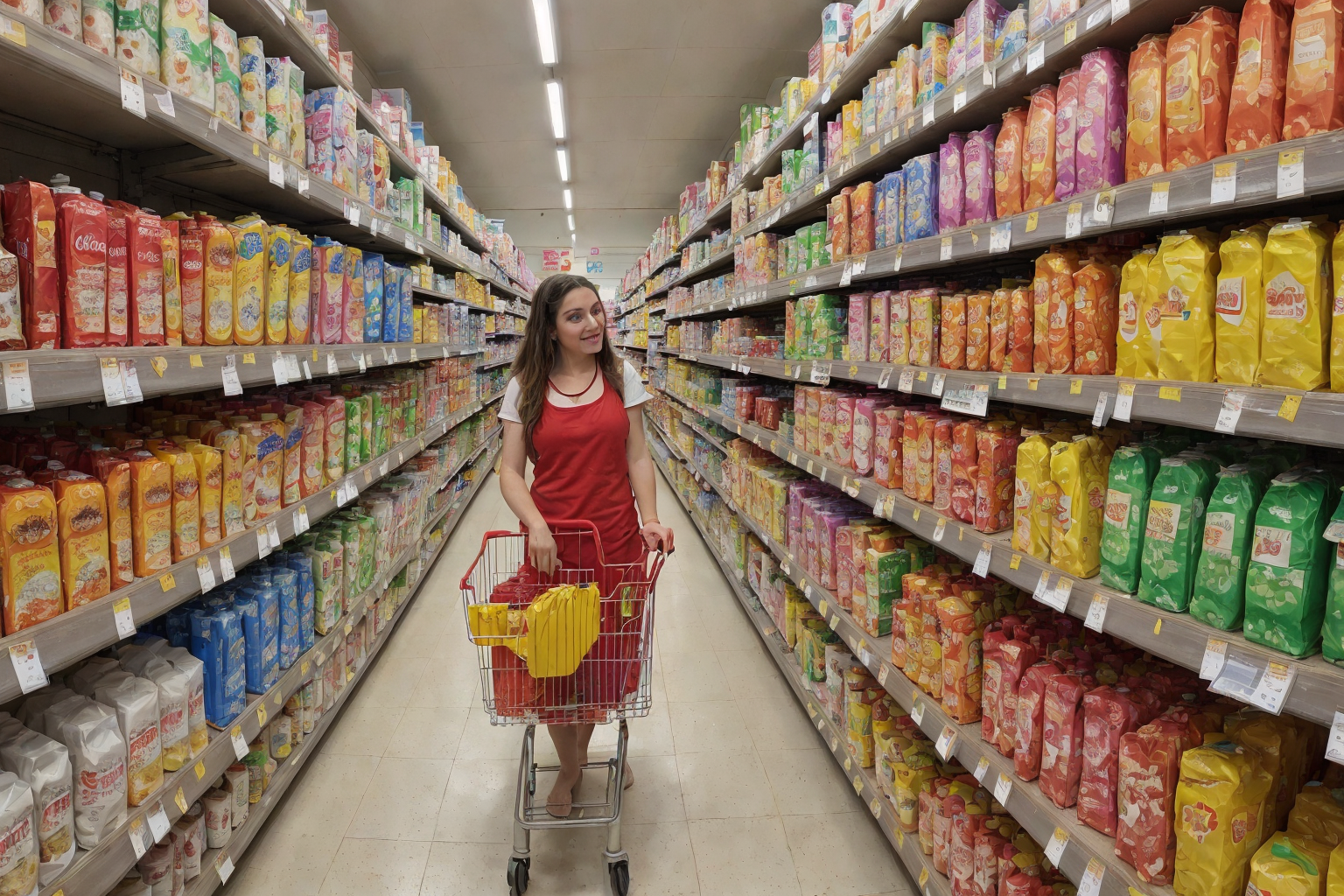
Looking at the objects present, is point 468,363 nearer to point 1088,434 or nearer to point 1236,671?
point 1088,434

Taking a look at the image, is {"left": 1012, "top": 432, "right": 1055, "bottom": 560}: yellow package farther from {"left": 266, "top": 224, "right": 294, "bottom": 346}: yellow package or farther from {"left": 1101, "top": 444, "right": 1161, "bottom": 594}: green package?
{"left": 266, "top": 224, "right": 294, "bottom": 346}: yellow package

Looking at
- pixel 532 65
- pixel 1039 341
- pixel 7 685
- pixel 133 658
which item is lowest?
pixel 133 658

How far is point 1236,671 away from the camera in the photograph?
1108 millimetres

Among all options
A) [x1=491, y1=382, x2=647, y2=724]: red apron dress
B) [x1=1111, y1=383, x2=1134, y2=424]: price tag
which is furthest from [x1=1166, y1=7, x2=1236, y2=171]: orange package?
[x1=491, y1=382, x2=647, y2=724]: red apron dress

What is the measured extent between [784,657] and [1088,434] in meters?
2.14

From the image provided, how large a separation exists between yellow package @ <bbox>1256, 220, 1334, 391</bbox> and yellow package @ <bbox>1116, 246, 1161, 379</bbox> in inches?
7.6

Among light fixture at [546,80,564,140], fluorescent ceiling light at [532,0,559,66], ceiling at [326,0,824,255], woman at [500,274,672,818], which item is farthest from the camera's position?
light fixture at [546,80,564,140]

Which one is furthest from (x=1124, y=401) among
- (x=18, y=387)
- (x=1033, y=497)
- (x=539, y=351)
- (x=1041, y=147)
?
(x=18, y=387)

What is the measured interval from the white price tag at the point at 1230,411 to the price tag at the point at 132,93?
217cm

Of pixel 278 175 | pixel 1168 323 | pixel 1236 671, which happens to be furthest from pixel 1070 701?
pixel 278 175

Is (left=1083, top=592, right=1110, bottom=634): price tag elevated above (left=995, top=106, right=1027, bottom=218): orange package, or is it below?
below

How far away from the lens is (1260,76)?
3.75ft

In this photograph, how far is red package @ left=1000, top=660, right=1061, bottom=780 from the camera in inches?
61.8

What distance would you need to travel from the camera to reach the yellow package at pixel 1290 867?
→ 1052mm
